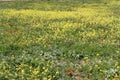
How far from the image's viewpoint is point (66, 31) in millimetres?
23766

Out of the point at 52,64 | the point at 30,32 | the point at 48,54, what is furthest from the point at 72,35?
the point at 52,64

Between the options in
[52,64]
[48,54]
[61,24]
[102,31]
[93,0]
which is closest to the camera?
[52,64]

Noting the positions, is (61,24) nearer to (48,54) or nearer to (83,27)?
(83,27)

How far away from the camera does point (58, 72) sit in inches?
576

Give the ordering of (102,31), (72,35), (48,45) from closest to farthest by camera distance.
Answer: (48,45) < (72,35) < (102,31)

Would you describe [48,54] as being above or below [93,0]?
above

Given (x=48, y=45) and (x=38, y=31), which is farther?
(x=38, y=31)

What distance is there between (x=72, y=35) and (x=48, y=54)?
5.16 metres

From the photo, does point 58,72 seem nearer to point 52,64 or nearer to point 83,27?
point 52,64

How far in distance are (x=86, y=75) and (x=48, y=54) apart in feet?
10.3

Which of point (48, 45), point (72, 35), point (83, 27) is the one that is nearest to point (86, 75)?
point (48, 45)

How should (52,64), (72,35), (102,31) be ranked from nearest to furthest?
1. (52,64)
2. (72,35)
3. (102,31)

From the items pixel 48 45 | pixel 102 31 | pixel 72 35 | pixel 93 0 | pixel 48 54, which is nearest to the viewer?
pixel 48 54

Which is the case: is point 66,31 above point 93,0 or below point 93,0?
above
